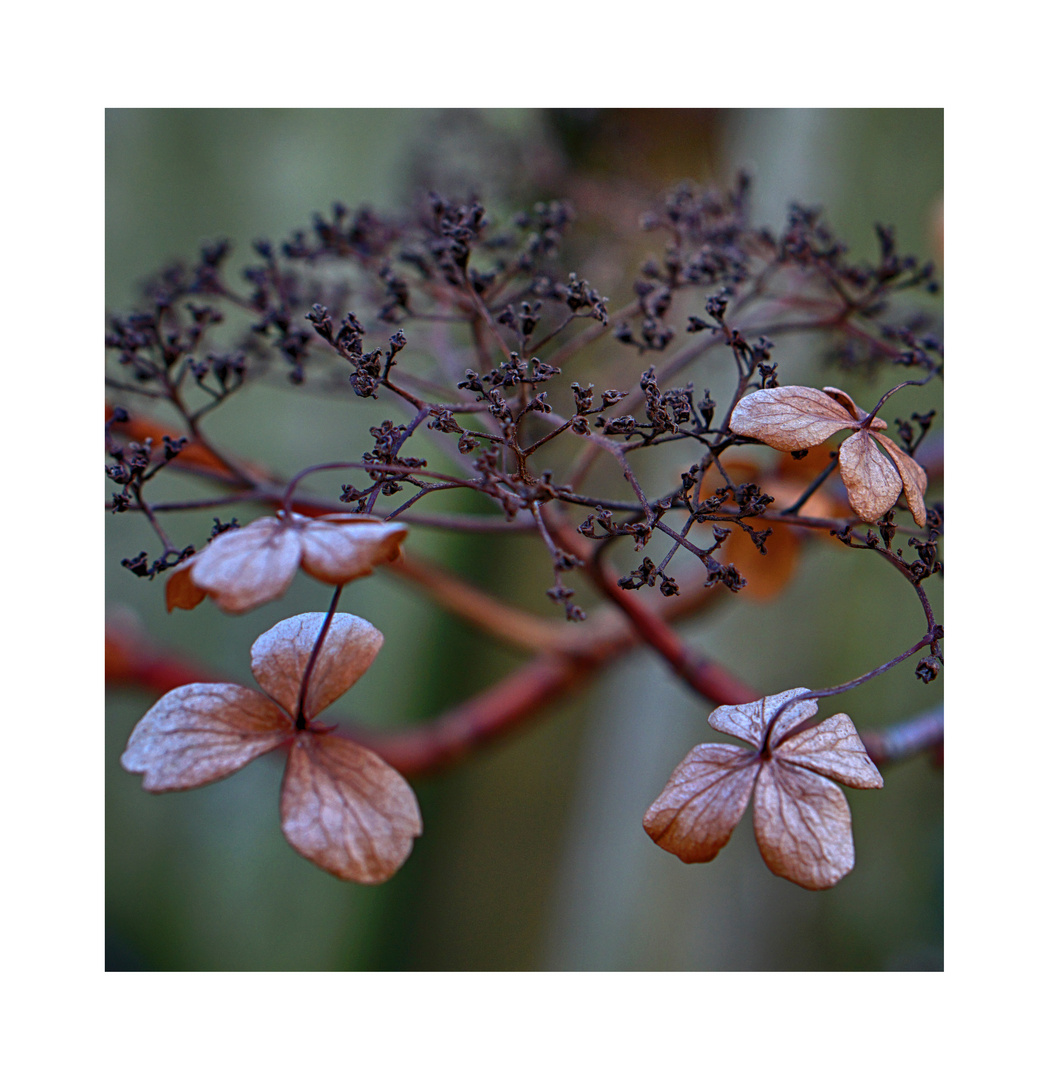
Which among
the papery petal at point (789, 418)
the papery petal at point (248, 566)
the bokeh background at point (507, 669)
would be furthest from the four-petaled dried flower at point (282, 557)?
the bokeh background at point (507, 669)

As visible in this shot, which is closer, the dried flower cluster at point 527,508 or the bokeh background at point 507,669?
the dried flower cluster at point 527,508

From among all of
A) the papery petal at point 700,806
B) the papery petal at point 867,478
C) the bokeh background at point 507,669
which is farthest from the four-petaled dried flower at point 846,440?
the bokeh background at point 507,669

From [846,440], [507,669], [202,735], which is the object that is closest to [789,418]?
[846,440]

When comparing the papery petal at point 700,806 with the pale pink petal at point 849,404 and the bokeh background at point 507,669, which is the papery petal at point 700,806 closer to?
the pale pink petal at point 849,404

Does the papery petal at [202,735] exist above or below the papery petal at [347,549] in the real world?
below

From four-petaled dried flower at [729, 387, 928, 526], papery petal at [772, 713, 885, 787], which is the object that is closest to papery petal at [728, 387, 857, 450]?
four-petaled dried flower at [729, 387, 928, 526]

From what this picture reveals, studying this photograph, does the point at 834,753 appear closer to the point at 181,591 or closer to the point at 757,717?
the point at 757,717
